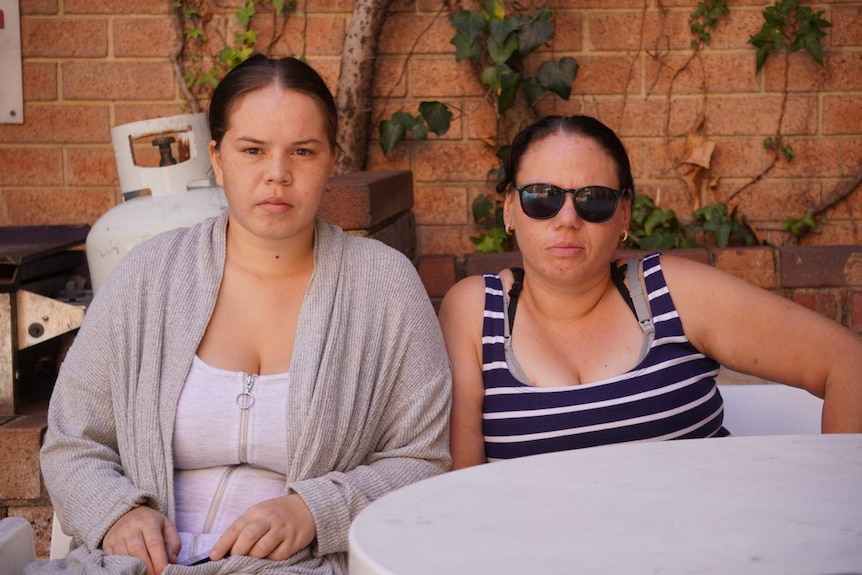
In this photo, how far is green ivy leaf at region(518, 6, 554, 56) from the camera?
13.6 ft

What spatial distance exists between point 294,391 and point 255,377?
88 mm

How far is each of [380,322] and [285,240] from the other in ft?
0.82

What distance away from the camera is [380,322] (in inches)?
88.9

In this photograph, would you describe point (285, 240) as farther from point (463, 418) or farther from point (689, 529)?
point (689, 529)

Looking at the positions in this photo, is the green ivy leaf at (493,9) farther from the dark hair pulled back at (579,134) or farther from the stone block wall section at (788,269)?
the dark hair pulled back at (579,134)

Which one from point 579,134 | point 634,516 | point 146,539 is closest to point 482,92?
point 579,134

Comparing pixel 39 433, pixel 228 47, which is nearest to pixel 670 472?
pixel 39 433

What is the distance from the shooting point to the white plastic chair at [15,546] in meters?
1.87

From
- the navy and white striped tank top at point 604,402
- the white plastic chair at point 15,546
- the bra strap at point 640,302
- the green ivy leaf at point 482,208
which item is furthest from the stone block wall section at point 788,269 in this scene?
the white plastic chair at point 15,546

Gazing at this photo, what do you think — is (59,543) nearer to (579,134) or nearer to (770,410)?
(579,134)

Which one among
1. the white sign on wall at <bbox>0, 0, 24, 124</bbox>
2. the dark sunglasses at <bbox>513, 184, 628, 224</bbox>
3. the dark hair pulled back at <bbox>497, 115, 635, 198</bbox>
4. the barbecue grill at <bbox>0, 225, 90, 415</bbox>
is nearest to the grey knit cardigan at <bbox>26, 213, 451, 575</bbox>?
the dark sunglasses at <bbox>513, 184, 628, 224</bbox>

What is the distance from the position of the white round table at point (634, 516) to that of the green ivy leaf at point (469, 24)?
8.80 feet

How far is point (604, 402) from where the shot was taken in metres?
2.37

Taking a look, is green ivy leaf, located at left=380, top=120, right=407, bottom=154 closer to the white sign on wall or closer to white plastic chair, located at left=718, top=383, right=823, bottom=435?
the white sign on wall
